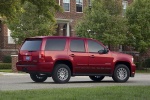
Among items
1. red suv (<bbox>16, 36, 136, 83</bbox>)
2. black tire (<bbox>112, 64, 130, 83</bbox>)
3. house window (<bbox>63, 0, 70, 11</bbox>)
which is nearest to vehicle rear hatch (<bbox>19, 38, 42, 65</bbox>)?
red suv (<bbox>16, 36, 136, 83</bbox>)

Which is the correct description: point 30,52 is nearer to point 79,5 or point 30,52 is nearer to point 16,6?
point 16,6

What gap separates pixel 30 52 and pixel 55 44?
42.3 inches

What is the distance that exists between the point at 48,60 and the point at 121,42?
2122cm

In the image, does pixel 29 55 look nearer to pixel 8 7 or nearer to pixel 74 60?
pixel 74 60

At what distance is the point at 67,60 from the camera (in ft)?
60.4

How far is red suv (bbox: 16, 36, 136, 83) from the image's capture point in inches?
710

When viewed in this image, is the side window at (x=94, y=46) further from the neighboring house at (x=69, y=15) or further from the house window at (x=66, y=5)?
the house window at (x=66, y=5)

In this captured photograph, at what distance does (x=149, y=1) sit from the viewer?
130 feet

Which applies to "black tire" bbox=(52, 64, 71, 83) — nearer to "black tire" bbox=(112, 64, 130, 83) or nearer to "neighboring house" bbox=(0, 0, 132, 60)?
"black tire" bbox=(112, 64, 130, 83)

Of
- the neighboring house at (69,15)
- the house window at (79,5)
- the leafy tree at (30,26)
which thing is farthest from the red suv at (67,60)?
the house window at (79,5)

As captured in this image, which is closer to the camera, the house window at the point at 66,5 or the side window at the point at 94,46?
the side window at the point at 94,46

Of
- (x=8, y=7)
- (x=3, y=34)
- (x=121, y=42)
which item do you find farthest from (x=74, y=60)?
(x=3, y=34)

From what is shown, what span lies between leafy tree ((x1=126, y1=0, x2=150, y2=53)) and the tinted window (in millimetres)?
21215

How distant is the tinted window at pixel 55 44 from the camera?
18219 mm
